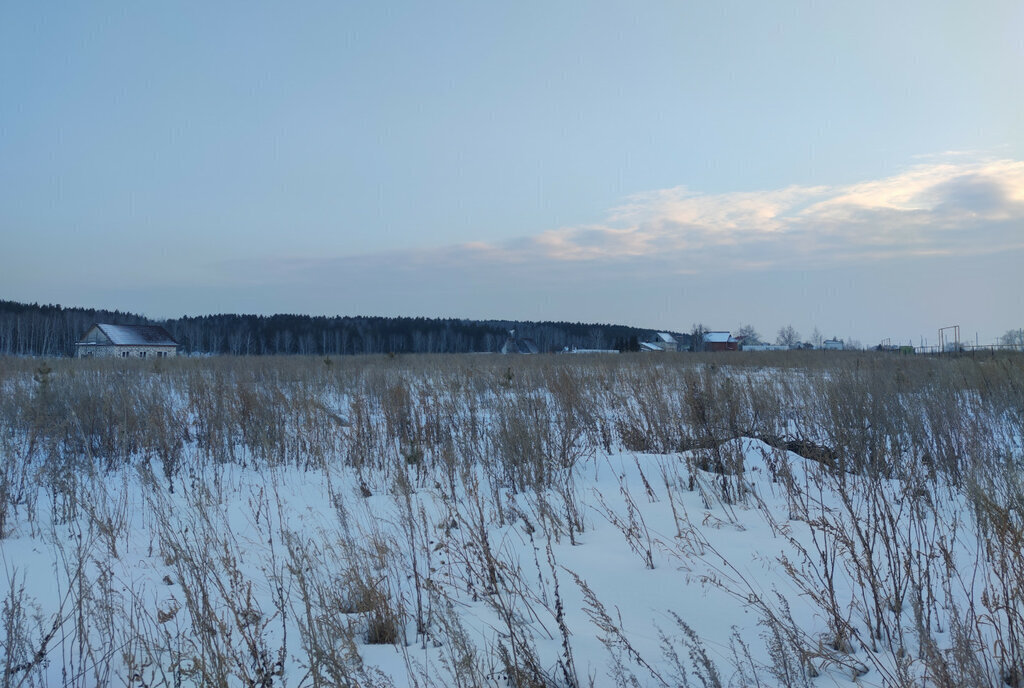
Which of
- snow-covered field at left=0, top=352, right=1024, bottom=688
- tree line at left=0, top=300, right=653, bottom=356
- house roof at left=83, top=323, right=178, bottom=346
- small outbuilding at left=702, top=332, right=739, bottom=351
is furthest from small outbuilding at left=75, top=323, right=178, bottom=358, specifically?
small outbuilding at left=702, top=332, right=739, bottom=351

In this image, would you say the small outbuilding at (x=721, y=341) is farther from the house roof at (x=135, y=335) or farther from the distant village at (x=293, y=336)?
the house roof at (x=135, y=335)

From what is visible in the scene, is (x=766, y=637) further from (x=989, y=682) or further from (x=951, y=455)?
(x=951, y=455)

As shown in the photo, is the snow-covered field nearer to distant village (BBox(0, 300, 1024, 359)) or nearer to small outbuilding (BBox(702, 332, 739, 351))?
distant village (BBox(0, 300, 1024, 359))

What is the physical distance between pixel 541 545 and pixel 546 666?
147 centimetres

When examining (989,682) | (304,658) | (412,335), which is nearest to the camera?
(989,682)

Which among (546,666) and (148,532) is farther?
A: (148,532)

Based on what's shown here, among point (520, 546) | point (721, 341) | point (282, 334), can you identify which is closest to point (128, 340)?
point (282, 334)

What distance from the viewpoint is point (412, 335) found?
8994 cm

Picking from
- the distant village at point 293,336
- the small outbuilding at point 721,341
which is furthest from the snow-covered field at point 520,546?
the small outbuilding at point 721,341

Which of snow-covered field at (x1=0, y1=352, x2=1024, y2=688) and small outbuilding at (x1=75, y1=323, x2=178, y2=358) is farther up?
small outbuilding at (x1=75, y1=323, x2=178, y2=358)

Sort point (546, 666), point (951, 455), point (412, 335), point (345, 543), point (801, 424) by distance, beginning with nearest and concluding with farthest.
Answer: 1. point (546, 666)
2. point (345, 543)
3. point (951, 455)
4. point (801, 424)
5. point (412, 335)

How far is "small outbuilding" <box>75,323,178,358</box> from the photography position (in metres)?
50.2

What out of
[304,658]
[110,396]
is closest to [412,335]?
[110,396]

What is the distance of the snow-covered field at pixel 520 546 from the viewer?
2.24 m
